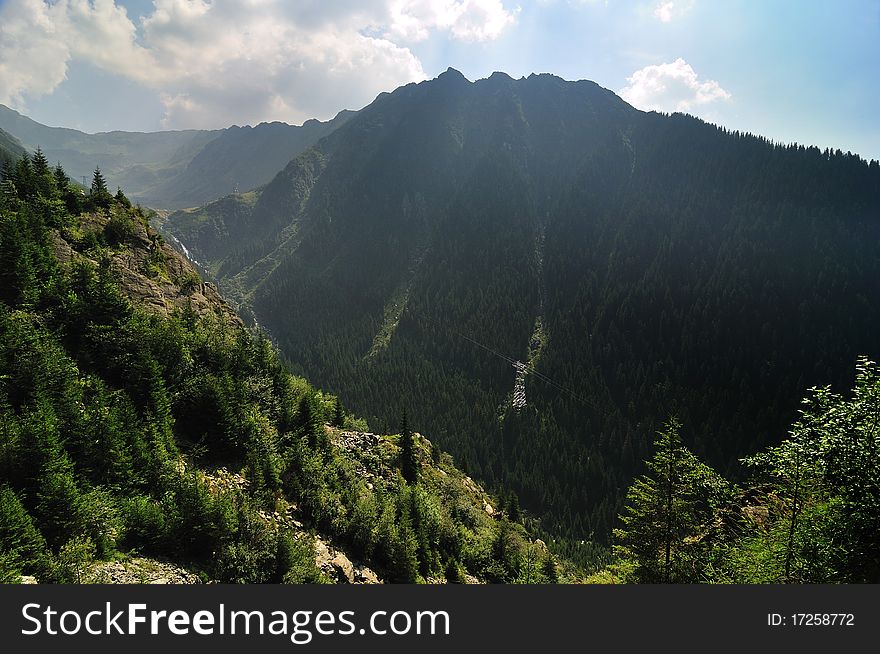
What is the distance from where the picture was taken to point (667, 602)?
1182 cm

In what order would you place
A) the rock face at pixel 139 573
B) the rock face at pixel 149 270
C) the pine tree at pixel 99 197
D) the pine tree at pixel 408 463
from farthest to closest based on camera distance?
the pine tree at pixel 408 463
the pine tree at pixel 99 197
the rock face at pixel 149 270
the rock face at pixel 139 573

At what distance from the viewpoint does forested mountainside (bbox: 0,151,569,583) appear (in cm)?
1702

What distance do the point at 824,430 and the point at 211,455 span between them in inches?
1313

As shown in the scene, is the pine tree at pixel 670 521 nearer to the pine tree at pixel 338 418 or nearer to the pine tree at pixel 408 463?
the pine tree at pixel 408 463

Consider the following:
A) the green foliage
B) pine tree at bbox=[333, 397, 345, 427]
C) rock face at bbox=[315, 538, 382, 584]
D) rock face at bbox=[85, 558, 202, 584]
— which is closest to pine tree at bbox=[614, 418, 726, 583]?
the green foliage

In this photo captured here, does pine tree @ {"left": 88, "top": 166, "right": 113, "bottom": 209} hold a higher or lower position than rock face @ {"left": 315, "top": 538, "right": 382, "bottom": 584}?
higher

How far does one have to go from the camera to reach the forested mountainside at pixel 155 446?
1702 centimetres

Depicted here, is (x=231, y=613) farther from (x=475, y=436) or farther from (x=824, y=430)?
(x=475, y=436)

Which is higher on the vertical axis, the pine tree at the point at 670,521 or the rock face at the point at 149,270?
the rock face at the point at 149,270

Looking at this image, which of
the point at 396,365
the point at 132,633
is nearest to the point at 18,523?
the point at 132,633

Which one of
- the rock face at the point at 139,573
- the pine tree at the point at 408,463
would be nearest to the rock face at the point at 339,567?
the rock face at the point at 139,573

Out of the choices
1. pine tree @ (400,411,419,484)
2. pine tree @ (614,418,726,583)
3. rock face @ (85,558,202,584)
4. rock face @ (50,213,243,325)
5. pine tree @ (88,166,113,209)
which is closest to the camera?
rock face @ (85,558,202,584)

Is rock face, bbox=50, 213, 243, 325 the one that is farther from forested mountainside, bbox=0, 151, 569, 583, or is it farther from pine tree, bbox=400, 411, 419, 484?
pine tree, bbox=400, 411, 419, 484

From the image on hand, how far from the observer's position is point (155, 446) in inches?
918
